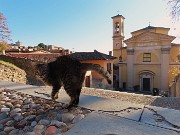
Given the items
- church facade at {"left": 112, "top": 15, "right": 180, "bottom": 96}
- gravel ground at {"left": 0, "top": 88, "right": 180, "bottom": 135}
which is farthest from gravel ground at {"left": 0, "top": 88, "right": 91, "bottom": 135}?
church facade at {"left": 112, "top": 15, "right": 180, "bottom": 96}

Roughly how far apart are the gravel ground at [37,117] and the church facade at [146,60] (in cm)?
1899

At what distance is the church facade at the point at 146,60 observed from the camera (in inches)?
803

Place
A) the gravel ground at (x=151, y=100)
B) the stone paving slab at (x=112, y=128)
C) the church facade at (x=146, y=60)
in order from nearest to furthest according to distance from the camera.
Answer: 1. the stone paving slab at (x=112, y=128)
2. the gravel ground at (x=151, y=100)
3. the church facade at (x=146, y=60)

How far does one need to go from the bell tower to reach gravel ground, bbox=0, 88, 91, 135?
22131mm

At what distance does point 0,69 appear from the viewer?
810 centimetres

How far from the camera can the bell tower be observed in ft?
79.8

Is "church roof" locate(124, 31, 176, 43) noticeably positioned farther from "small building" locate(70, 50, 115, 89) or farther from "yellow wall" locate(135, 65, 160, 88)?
"small building" locate(70, 50, 115, 89)

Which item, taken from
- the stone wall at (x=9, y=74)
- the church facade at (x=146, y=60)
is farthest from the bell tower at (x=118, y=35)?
the stone wall at (x=9, y=74)

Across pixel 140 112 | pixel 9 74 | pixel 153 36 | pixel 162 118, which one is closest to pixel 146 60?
pixel 153 36

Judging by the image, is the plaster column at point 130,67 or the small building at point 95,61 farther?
the plaster column at point 130,67

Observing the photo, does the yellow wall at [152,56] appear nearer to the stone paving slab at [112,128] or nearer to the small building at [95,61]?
the small building at [95,61]

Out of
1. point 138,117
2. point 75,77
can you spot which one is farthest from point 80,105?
point 138,117

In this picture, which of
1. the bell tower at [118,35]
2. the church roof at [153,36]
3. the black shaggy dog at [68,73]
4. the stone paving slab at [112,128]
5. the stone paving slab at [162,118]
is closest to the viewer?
the stone paving slab at [112,128]

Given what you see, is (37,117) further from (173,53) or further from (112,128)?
(173,53)
